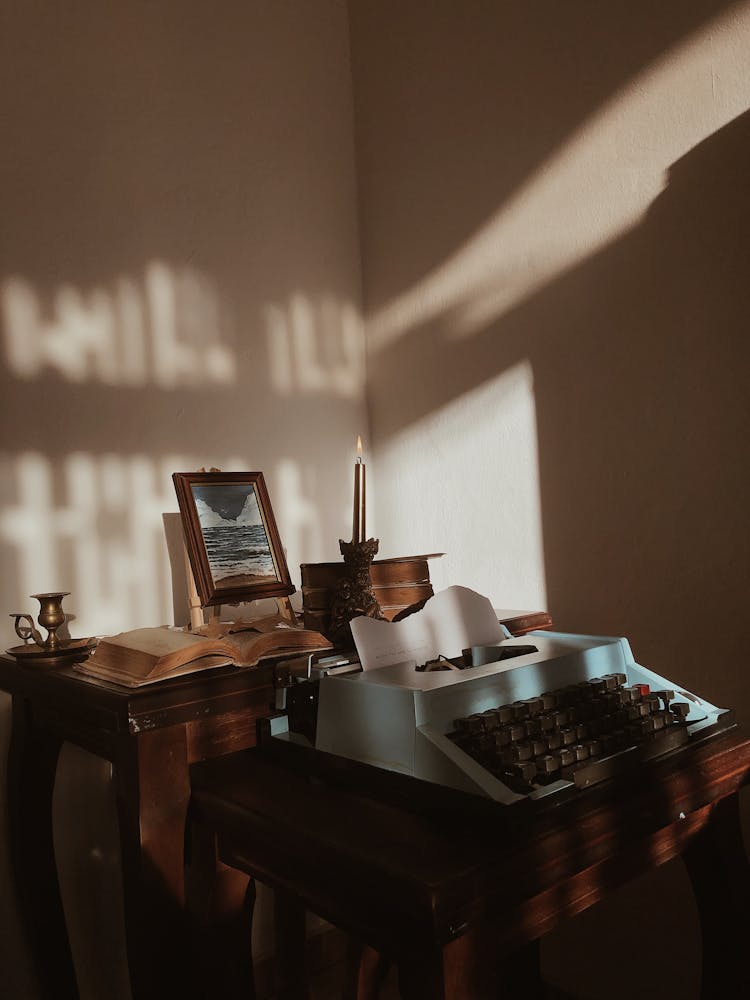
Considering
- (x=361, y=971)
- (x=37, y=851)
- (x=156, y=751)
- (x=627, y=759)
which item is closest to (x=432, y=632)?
(x=627, y=759)

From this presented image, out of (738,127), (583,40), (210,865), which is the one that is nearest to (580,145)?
(583,40)

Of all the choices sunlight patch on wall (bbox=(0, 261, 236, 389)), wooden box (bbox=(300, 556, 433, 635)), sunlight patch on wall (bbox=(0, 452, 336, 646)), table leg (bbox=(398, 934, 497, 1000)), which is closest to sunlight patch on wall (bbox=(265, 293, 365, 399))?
sunlight patch on wall (bbox=(0, 261, 236, 389))

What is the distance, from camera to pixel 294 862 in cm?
110

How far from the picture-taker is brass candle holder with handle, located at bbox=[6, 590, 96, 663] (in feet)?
5.31

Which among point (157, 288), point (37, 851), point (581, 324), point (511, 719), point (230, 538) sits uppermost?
point (157, 288)

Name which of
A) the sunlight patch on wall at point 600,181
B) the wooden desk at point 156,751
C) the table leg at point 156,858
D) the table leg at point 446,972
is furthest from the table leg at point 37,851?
the sunlight patch on wall at point 600,181

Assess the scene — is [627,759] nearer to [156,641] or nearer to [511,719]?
[511,719]

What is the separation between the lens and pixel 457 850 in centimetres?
100

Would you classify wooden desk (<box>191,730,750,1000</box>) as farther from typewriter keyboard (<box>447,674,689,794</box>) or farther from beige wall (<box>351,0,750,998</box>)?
beige wall (<box>351,0,750,998</box>)

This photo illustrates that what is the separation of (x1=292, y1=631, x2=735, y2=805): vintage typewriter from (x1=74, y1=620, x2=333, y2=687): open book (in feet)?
0.76

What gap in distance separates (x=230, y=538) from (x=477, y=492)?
758 mm

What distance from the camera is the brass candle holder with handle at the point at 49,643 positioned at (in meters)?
1.62

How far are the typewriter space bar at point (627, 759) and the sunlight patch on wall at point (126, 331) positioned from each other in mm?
1452

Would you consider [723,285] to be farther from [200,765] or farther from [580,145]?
[200,765]
